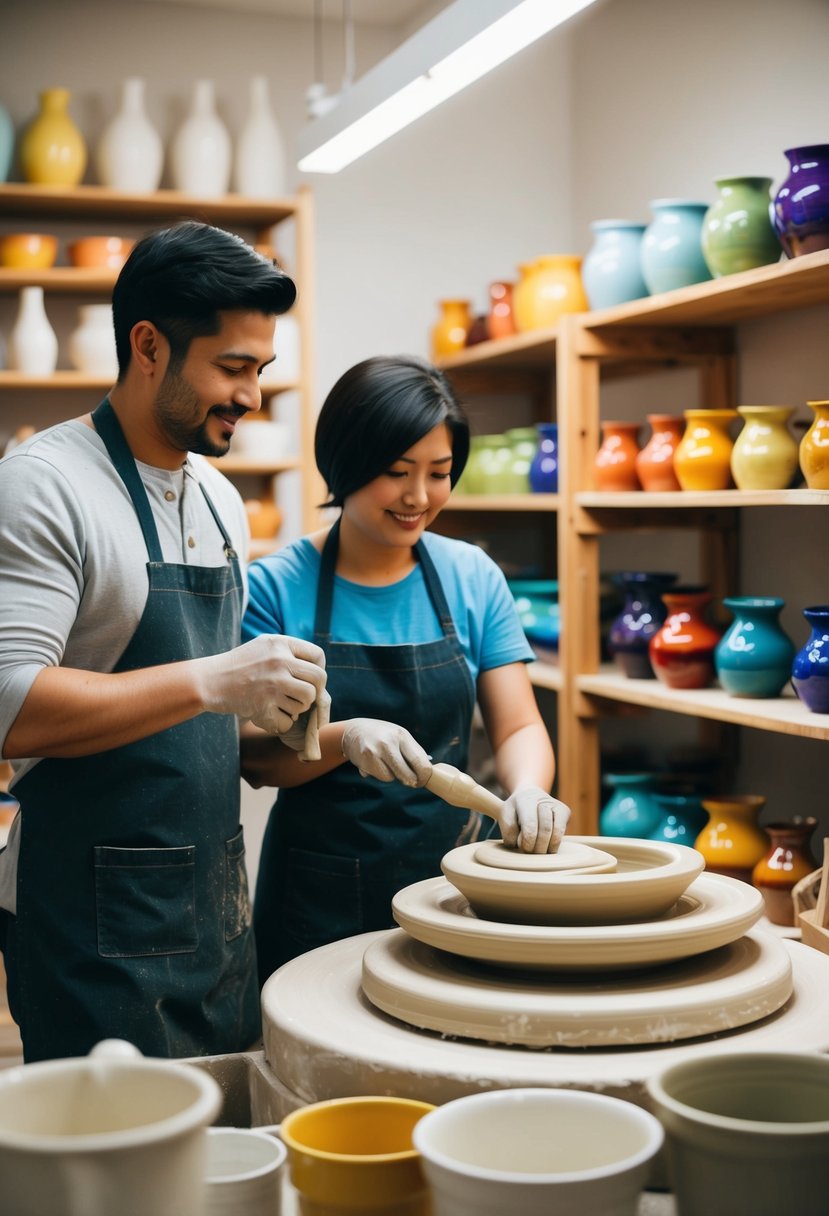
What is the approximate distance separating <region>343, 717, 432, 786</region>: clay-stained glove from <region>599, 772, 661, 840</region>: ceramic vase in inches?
67.2

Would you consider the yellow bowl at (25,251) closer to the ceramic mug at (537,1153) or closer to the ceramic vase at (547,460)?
the ceramic vase at (547,460)

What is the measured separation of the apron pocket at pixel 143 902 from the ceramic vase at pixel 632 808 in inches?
71.9

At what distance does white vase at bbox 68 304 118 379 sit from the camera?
13.9ft

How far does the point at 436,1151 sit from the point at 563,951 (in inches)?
15.6

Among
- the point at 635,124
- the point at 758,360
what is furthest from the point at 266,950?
the point at 635,124

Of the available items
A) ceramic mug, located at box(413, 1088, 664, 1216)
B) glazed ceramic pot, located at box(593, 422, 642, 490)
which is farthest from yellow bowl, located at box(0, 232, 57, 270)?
ceramic mug, located at box(413, 1088, 664, 1216)

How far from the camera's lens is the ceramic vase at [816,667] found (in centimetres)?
258

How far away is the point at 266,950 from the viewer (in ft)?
6.87

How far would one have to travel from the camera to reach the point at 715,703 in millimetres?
2895

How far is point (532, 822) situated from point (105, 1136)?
807mm

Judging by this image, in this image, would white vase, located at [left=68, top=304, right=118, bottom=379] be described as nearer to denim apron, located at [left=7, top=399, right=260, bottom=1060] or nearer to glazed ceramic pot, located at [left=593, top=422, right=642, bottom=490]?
glazed ceramic pot, located at [left=593, top=422, right=642, bottom=490]

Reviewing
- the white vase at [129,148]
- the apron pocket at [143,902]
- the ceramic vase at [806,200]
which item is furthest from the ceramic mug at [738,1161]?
the white vase at [129,148]

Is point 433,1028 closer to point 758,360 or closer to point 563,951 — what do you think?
point 563,951

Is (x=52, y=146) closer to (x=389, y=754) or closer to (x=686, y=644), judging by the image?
(x=686, y=644)
